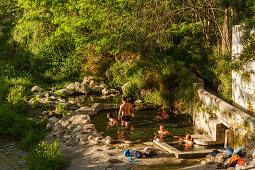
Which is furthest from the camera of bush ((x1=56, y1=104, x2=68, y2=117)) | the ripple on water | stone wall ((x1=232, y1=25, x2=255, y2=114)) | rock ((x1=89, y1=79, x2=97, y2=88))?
rock ((x1=89, y1=79, x2=97, y2=88))

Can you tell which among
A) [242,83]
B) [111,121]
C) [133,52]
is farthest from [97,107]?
[242,83]

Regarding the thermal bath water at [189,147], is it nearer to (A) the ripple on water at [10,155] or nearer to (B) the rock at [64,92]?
(A) the ripple on water at [10,155]

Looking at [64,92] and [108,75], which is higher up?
[108,75]

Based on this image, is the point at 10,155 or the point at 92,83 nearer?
the point at 10,155

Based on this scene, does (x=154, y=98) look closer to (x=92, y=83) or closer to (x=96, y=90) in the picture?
(x=96, y=90)

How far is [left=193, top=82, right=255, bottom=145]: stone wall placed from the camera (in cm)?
819

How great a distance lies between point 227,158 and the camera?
7.54m

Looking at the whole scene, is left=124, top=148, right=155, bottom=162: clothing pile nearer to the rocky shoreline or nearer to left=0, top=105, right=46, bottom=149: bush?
the rocky shoreline

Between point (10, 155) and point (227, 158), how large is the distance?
23.0 feet

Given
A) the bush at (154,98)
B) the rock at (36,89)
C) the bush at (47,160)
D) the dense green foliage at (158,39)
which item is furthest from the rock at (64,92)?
the bush at (47,160)

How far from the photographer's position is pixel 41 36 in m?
27.1

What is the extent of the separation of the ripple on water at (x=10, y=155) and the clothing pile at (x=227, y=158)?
5.55 m

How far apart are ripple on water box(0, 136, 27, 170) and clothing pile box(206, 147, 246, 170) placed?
5553mm

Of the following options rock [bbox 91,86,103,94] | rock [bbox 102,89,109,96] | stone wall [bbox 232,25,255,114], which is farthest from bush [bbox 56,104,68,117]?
stone wall [bbox 232,25,255,114]
